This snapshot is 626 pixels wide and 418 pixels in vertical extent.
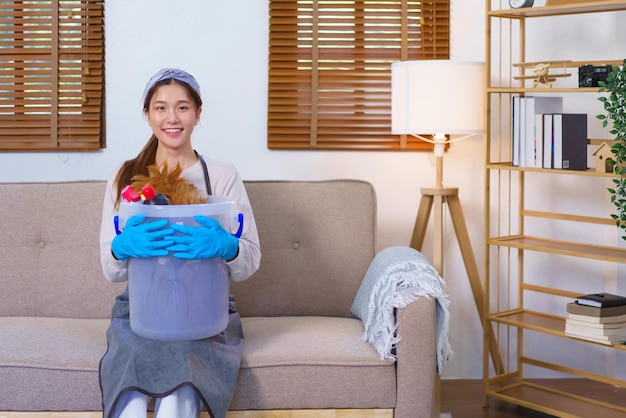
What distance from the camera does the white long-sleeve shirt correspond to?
8.10 feet

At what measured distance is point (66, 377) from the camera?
248 centimetres

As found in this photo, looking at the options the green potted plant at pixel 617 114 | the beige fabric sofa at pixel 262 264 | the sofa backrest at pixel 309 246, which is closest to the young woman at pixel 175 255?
the beige fabric sofa at pixel 262 264

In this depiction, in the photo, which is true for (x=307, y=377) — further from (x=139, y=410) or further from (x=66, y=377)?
(x=66, y=377)

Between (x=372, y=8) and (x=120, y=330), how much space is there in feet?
6.22

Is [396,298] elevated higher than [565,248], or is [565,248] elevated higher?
[565,248]

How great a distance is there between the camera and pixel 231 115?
368 centimetres

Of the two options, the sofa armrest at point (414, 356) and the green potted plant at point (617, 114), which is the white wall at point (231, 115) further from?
the sofa armrest at point (414, 356)

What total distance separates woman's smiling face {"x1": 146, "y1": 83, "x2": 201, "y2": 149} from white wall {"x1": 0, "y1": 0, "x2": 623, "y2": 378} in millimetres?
1080

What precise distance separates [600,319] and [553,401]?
1.74 ft

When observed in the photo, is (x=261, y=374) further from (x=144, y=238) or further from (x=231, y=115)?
(x=231, y=115)

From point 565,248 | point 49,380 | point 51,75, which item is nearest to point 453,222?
point 565,248

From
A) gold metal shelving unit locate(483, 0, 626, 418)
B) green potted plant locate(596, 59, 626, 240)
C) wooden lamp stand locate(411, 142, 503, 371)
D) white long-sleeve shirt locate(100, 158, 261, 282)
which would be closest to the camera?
white long-sleeve shirt locate(100, 158, 261, 282)

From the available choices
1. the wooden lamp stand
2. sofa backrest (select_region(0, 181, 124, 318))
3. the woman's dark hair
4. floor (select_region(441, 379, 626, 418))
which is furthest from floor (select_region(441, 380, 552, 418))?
the woman's dark hair

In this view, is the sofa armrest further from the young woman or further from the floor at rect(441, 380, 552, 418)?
the floor at rect(441, 380, 552, 418)
